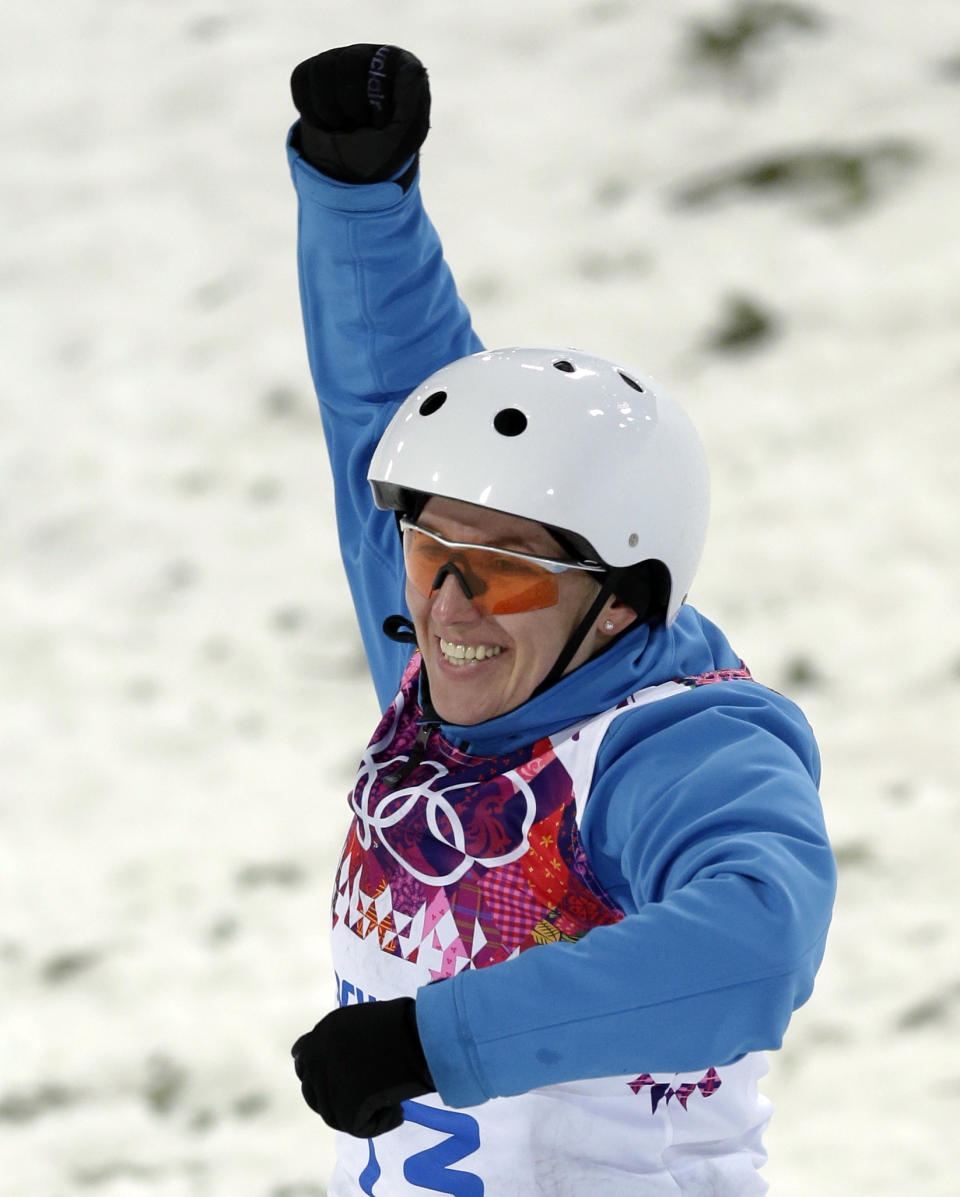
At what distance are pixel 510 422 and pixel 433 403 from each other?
10 cm

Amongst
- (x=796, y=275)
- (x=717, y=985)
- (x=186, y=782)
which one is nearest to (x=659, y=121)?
(x=796, y=275)

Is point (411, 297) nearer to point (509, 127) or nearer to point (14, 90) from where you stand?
point (509, 127)

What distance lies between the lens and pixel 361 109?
5.52 ft

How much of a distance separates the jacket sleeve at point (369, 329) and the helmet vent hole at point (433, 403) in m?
0.24

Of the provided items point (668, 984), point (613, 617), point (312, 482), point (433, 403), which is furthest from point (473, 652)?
point (312, 482)

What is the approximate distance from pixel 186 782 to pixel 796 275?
1810mm

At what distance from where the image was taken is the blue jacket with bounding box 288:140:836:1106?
3.89 feet

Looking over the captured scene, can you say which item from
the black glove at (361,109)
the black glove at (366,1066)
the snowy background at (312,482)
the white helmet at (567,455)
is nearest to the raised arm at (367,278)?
the black glove at (361,109)

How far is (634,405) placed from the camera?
1.60 m

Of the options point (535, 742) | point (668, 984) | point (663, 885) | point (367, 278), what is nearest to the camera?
point (668, 984)

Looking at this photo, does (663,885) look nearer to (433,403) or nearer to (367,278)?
(433,403)

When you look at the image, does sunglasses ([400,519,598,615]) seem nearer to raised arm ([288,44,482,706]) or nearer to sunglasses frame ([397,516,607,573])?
sunglasses frame ([397,516,607,573])

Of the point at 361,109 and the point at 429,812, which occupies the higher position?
the point at 361,109

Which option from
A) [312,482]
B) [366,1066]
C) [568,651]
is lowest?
[366,1066]
